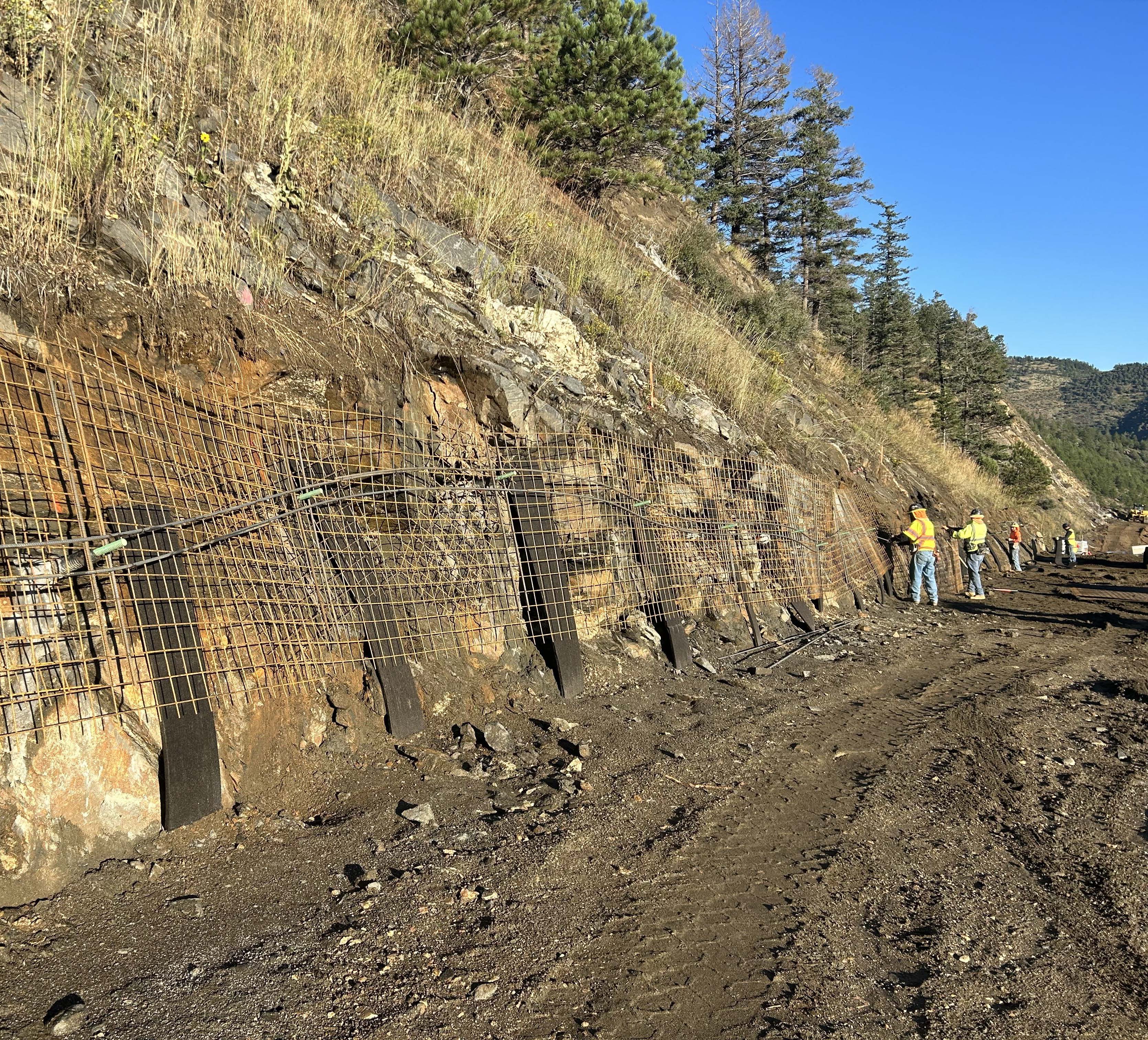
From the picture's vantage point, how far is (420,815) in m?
4.10

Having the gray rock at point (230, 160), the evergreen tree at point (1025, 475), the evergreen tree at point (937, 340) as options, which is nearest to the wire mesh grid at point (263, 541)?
the gray rock at point (230, 160)

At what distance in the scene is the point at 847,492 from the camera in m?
12.8

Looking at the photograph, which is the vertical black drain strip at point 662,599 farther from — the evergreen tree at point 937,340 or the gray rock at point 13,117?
the evergreen tree at point 937,340

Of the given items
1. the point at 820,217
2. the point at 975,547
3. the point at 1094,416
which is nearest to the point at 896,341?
the point at 820,217

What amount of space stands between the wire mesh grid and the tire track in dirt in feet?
7.24

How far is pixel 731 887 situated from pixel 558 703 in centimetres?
246

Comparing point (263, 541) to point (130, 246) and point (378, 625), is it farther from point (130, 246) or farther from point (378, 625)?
point (130, 246)

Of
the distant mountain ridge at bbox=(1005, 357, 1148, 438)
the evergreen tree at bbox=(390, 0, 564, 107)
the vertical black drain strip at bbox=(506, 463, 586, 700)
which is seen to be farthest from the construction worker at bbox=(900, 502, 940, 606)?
the distant mountain ridge at bbox=(1005, 357, 1148, 438)

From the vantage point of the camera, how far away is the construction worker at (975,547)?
13773 millimetres

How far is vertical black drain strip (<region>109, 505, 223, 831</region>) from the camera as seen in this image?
3656 mm

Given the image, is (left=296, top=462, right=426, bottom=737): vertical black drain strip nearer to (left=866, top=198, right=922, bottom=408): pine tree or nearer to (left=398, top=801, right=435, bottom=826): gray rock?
(left=398, top=801, right=435, bottom=826): gray rock

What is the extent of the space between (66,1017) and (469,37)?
12.6m

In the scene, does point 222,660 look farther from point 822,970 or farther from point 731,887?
point 822,970

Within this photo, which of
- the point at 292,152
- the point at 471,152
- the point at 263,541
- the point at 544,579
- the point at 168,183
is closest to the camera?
the point at 263,541
